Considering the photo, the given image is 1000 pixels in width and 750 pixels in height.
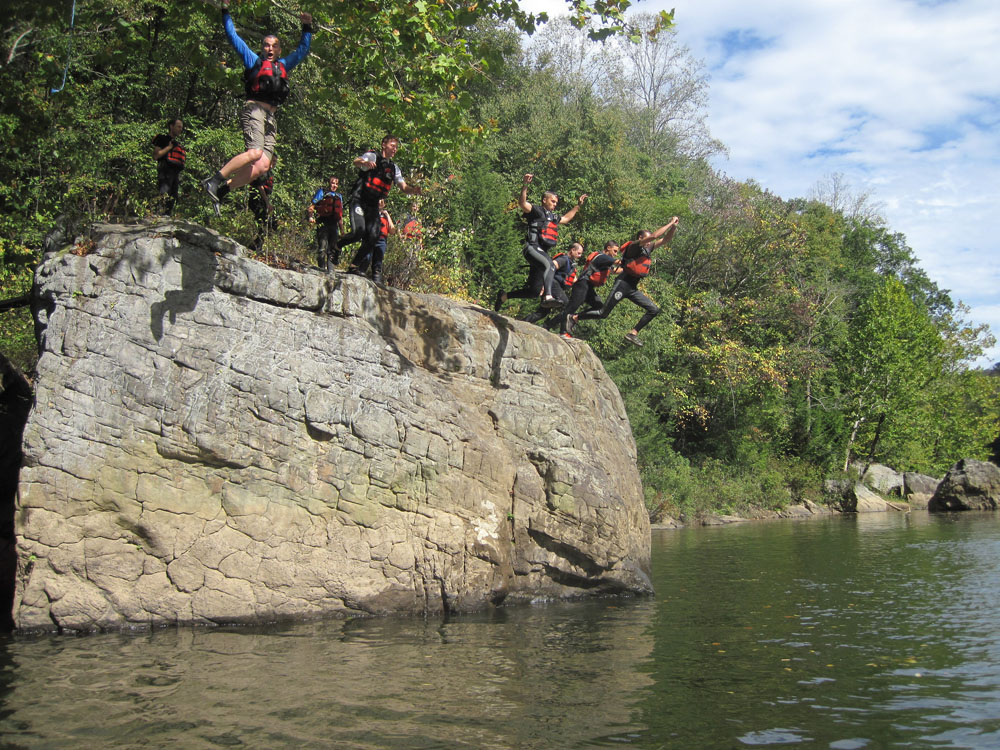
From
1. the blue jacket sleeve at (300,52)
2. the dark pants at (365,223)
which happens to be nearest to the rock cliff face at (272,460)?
the dark pants at (365,223)

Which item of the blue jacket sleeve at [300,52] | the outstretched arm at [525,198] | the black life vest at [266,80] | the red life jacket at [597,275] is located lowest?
the red life jacket at [597,275]

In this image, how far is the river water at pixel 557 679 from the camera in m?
5.15

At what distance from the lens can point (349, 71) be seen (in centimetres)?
1110

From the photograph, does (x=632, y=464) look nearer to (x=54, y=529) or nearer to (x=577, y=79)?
(x=54, y=529)

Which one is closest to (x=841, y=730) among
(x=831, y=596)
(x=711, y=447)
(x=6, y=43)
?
(x=831, y=596)

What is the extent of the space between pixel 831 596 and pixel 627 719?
6.07m

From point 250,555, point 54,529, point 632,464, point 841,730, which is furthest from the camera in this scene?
point 632,464

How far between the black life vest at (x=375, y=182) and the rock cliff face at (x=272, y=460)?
1.44 meters

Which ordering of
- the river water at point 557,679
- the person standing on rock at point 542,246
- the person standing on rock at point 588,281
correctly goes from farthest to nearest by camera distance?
the person standing on rock at point 588,281
the person standing on rock at point 542,246
the river water at point 557,679

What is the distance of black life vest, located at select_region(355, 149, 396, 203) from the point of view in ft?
37.1

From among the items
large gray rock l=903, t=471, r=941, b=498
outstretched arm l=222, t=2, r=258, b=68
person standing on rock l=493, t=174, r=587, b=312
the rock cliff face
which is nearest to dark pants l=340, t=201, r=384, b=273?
the rock cliff face

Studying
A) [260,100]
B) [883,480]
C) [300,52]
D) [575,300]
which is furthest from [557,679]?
[883,480]

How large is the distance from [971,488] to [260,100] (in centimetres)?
3014

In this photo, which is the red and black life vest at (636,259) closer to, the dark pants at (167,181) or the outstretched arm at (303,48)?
the outstretched arm at (303,48)
